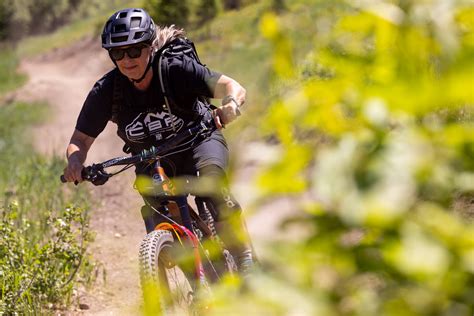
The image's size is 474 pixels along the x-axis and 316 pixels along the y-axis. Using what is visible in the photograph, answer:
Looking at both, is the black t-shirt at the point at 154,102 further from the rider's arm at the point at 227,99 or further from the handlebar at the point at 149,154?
the handlebar at the point at 149,154

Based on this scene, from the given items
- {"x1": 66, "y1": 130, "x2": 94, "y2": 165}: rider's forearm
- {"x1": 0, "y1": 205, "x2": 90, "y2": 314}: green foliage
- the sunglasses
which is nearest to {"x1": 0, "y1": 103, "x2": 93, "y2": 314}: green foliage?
{"x1": 0, "y1": 205, "x2": 90, "y2": 314}: green foliage

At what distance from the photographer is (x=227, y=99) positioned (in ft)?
13.5

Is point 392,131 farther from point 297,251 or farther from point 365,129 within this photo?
point 297,251

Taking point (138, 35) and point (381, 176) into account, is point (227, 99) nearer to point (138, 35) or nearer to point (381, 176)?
point (138, 35)

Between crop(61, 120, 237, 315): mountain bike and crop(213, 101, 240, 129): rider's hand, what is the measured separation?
0.12 m

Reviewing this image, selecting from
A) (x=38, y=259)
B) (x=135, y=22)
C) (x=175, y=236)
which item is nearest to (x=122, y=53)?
(x=135, y=22)

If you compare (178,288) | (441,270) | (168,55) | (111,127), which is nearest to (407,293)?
(441,270)

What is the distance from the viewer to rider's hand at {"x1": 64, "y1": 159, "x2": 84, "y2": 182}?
4.36m

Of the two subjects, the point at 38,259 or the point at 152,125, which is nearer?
the point at 152,125

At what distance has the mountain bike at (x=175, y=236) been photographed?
3.88 metres

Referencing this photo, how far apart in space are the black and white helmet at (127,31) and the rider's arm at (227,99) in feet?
1.63

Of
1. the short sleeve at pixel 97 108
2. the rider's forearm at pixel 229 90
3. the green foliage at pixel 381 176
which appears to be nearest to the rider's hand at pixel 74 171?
the short sleeve at pixel 97 108

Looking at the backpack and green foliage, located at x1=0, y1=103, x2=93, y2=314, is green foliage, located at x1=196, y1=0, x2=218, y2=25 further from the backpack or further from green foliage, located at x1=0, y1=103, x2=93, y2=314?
the backpack

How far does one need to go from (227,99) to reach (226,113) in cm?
10
